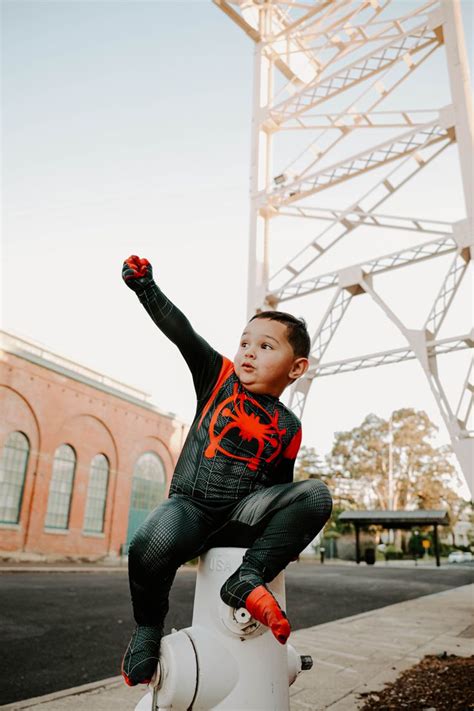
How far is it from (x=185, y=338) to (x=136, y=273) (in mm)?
249

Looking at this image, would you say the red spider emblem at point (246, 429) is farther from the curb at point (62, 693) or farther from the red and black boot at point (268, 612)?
the curb at point (62, 693)

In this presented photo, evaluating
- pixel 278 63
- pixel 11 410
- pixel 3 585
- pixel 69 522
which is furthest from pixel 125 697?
pixel 69 522

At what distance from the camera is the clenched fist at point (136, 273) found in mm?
1618

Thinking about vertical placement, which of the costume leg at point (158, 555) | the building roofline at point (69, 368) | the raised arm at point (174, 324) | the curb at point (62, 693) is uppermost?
the building roofline at point (69, 368)

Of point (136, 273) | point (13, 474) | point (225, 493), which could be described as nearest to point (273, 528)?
point (225, 493)

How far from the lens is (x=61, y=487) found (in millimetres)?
20656

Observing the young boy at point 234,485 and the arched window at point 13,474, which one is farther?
the arched window at point 13,474

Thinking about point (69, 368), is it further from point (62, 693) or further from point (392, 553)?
point (392, 553)

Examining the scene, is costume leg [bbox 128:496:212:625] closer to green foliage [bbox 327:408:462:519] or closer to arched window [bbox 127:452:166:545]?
arched window [bbox 127:452:166:545]

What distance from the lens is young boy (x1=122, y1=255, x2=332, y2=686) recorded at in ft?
4.56

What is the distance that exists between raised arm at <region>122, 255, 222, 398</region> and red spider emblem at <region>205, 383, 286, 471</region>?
140 mm

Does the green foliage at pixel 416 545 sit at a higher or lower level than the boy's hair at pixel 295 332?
lower

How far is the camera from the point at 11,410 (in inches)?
741

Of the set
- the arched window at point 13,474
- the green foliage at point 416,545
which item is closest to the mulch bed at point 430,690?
the arched window at point 13,474
